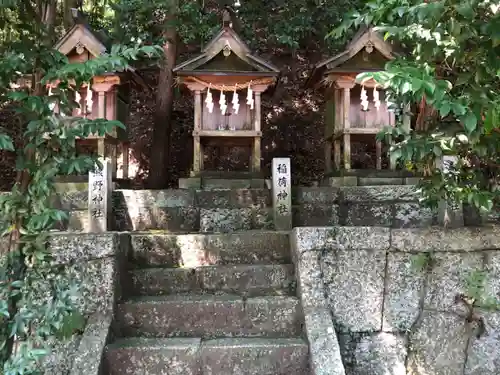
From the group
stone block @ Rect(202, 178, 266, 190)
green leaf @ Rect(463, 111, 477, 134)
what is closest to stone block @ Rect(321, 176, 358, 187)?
stone block @ Rect(202, 178, 266, 190)

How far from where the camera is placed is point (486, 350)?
150 inches

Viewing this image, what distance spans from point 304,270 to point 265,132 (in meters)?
8.68

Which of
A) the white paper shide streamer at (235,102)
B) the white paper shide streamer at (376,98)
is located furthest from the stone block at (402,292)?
the white paper shide streamer at (235,102)

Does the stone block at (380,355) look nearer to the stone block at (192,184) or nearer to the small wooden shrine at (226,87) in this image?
the stone block at (192,184)

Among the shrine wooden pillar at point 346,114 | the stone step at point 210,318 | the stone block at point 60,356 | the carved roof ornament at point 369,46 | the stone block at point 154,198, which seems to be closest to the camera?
the stone block at point 60,356

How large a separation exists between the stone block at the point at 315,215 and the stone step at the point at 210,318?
2.20 m

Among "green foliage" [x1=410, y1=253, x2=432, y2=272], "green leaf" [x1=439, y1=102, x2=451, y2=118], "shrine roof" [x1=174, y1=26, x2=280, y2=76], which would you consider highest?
"shrine roof" [x1=174, y1=26, x2=280, y2=76]

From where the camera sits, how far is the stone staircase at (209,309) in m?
3.38

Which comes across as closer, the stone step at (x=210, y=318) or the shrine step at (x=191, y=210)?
the stone step at (x=210, y=318)

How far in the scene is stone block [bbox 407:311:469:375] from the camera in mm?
3793

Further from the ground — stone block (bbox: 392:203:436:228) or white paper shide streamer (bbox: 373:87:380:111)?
white paper shide streamer (bbox: 373:87:380:111)

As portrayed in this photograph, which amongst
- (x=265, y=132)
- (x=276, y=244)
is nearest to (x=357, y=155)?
(x=265, y=132)

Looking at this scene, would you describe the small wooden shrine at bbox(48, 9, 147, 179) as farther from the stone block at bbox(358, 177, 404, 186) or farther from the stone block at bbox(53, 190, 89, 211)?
the stone block at bbox(358, 177, 404, 186)

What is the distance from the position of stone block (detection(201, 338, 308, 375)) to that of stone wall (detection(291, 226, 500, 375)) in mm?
454
